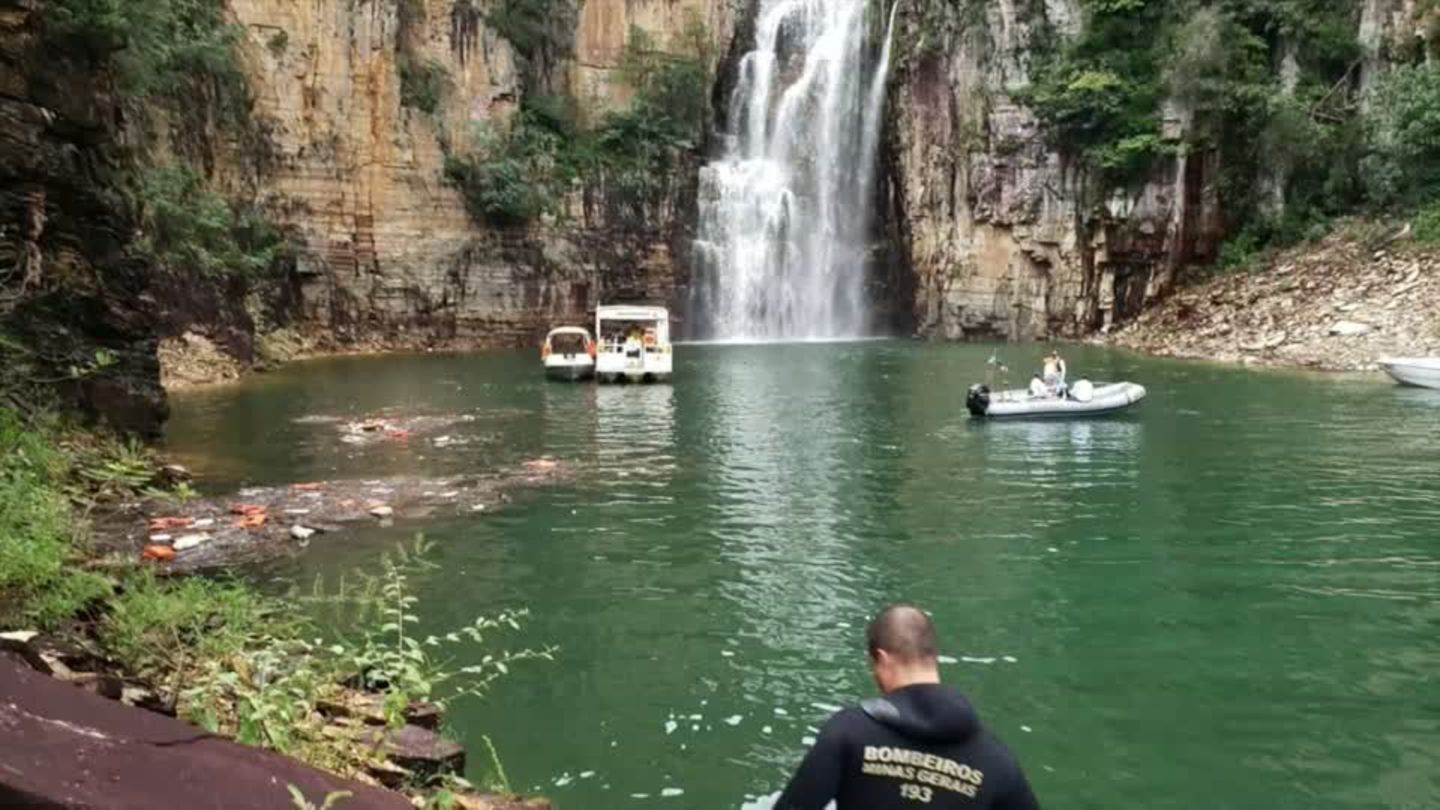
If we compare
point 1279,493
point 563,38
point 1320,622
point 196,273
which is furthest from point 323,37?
point 1320,622

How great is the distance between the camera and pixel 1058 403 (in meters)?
23.5

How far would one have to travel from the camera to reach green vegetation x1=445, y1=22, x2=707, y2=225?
164 feet

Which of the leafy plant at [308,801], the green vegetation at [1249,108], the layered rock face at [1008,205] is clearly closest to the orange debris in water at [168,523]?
the leafy plant at [308,801]

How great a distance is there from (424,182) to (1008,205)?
24552 mm

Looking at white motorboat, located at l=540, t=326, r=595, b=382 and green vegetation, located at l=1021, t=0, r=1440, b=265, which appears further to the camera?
green vegetation, located at l=1021, t=0, r=1440, b=265

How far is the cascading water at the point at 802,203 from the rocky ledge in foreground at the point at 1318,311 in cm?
1411

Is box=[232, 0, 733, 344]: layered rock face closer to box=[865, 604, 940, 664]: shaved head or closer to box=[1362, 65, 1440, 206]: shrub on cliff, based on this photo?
box=[1362, 65, 1440, 206]: shrub on cliff

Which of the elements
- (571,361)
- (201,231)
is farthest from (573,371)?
(201,231)

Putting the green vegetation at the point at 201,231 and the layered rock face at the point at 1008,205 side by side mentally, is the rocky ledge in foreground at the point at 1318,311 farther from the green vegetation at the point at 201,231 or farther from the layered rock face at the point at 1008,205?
the green vegetation at the point at 201,231

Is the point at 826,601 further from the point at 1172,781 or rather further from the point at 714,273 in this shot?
the point at 714,273

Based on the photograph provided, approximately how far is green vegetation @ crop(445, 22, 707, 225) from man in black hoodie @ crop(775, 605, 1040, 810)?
157 ft

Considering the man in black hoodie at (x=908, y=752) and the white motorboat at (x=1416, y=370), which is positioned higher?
the white motorboat at (x=1416, y=370)

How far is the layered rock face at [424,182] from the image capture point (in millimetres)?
45281

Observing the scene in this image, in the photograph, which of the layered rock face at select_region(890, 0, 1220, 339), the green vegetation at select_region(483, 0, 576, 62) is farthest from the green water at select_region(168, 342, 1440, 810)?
the green vegetation at select_region(483, 0, 576, 62)
